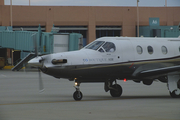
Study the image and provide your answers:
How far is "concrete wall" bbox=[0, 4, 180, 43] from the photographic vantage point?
193 feet

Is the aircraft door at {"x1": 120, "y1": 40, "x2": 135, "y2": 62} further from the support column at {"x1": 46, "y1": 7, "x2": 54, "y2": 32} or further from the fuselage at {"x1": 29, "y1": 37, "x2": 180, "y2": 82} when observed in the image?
the support column at {"x1": 46, "y1": 7, "x2": 54, "y2": 32}

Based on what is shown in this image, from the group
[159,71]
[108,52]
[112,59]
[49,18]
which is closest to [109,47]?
[108,52]

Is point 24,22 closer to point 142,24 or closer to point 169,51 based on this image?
point 142,24

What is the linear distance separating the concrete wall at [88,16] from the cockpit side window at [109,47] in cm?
4564

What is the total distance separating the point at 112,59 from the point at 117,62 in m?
0.27

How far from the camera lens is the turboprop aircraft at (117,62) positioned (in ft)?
45.0

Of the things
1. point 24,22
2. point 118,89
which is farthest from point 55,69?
point 24,22

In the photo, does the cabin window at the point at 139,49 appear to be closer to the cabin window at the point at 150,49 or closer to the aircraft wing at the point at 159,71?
the cabin window at the point at 150,49

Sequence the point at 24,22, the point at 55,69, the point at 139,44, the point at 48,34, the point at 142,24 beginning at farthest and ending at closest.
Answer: the point at 142,24 < the point at 24,22 < the point at 48,34 < the point at 139,44 < the point at 55,69

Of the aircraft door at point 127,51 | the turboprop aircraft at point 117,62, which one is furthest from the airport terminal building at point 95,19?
the aircraft door at point 127,51

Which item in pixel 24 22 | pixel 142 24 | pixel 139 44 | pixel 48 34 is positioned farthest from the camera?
pixel 142 24

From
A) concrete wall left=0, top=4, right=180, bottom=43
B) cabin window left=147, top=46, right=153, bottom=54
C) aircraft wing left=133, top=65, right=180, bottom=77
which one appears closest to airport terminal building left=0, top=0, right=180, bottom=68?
concrete wall left=0, top=4, right=180, bottom=43

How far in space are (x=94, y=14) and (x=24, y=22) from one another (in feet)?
39.4

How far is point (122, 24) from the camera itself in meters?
61.9
